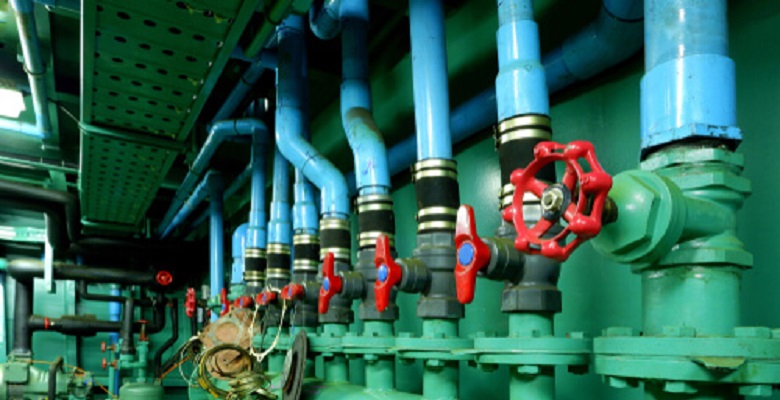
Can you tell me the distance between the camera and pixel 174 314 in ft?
16.5

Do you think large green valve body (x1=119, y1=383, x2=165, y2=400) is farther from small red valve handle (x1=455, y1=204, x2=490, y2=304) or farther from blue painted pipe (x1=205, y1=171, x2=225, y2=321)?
small red valve handle (x1=455, y1=204, x2=490, y2=304)

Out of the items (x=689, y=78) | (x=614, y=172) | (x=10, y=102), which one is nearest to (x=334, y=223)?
(x=614, y=172)

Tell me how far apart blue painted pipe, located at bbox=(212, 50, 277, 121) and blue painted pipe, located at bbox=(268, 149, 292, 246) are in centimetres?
39

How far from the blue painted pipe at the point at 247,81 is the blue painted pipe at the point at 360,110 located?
62 centimetres

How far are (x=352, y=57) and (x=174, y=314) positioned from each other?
13.2 feet

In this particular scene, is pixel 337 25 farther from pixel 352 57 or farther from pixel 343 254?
pixel 343 254

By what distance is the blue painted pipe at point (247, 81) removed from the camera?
227cm

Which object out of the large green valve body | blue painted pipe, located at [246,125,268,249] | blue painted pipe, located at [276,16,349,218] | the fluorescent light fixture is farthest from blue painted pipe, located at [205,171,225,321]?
blue painted pipe, located at [276,16,349,218]

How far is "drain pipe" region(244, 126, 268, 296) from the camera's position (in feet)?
8.30

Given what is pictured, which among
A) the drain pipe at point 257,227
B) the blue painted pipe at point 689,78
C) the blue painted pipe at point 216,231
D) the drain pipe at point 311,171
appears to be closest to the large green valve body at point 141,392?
the blue painted pipe at point 216,231

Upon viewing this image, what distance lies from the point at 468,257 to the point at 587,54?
0.61m

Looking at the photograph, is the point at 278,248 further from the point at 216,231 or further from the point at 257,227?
the point at 216,231

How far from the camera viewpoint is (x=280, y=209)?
234 centimetres

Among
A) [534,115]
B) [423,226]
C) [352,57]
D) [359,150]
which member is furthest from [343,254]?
[534,115]
